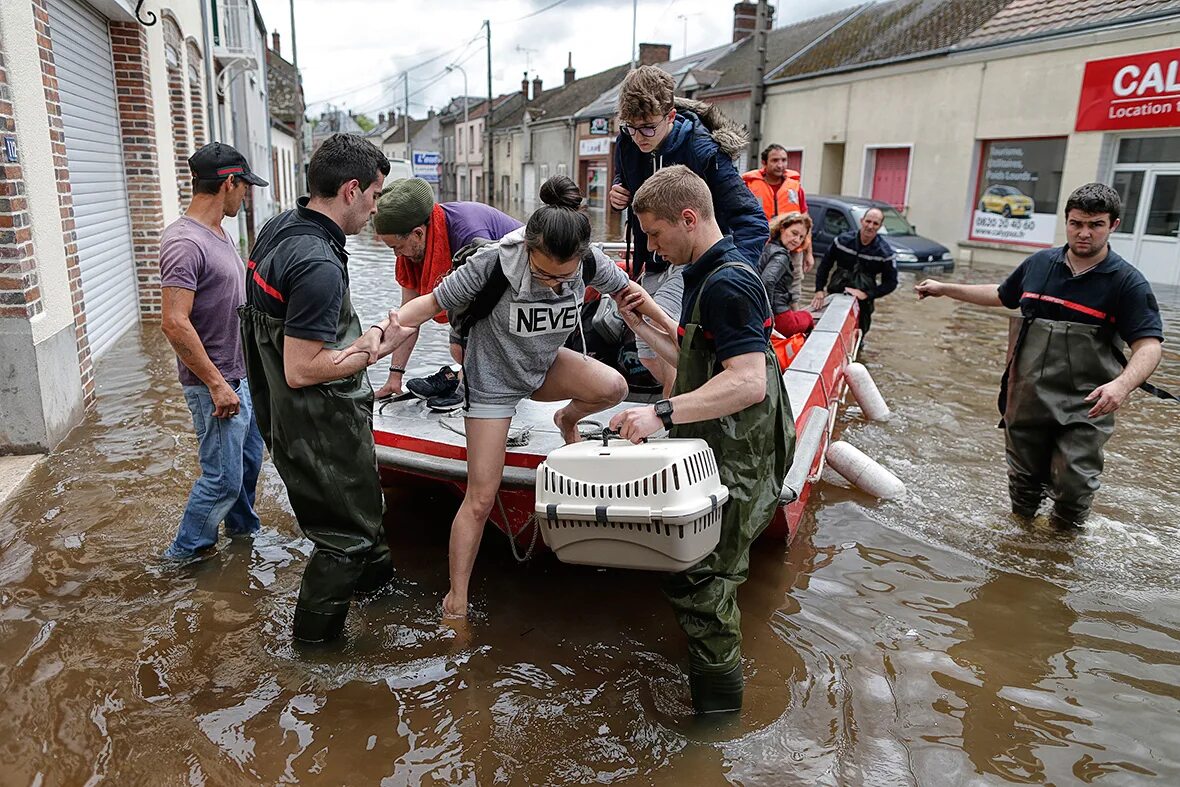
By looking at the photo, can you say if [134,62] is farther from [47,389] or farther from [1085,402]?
[1085,402]

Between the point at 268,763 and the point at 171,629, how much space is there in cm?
102

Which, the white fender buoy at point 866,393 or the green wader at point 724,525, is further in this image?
the white fender buoy at point 866,393

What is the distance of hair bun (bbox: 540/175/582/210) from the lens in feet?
10.6

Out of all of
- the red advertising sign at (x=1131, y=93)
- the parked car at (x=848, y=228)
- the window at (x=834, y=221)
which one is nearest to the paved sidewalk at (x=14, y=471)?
the parked car at (x=848, y=228)

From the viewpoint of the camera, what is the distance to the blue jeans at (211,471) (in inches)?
147

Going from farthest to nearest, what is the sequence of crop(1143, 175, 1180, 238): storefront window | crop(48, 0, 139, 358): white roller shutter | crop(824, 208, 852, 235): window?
crop(824, 208, 852, 235): window < crop(1143, 175, 1180, 238): storefront window < crop(48, 0, 139, 358): white roller shutter

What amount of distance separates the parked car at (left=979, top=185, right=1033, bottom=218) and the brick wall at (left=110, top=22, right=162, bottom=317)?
52.4ft

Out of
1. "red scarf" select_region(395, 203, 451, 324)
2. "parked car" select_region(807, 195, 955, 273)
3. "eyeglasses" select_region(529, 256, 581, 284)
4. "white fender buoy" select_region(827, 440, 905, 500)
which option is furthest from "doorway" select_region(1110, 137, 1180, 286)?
"eyeglasses" select_region(529, 256, 581, 284)

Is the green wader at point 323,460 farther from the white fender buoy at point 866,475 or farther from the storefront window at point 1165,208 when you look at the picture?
the storefront window at point 1165,208

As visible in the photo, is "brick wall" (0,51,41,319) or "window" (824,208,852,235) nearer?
"brick wall" (0,51,41,319)

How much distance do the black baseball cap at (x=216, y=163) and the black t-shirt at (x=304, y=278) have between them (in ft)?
2.84

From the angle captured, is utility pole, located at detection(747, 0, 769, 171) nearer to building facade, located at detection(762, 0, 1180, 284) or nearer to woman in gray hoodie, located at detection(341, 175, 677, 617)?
building facade, located at detection(762, 0, 1180, 284)

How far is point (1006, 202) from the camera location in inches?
696

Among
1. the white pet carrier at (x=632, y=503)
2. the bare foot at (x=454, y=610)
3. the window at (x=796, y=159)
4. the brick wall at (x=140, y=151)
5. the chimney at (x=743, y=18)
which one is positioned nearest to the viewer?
the white pet carrier at (x=632, y=503)
